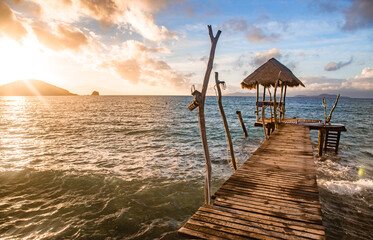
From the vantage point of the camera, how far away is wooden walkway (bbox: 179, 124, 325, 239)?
312 centimetres

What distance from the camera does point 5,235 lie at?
537cm

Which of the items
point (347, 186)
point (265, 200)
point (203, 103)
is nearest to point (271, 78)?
point (347, 186)

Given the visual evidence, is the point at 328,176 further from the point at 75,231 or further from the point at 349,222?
the point at 75,231

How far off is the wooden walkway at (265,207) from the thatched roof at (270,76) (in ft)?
30.8

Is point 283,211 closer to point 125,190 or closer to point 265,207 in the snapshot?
point 265,207

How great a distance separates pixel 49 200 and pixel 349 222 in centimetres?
983

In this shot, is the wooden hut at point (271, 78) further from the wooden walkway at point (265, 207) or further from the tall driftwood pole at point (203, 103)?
the tall driftwood pole at point (203, 103)

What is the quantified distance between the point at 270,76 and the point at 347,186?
9.09 meters

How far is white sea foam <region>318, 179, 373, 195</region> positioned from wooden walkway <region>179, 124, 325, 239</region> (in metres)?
2.42

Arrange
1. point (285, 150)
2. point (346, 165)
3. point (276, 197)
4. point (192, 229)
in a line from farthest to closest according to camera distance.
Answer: point (346, 165) < point (285, 150) < point (276, 197) < point (192, 229)

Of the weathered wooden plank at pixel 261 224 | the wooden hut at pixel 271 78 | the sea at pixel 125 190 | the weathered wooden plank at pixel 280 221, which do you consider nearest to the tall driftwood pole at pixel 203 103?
the weathered wooden plank at pixel 280 221

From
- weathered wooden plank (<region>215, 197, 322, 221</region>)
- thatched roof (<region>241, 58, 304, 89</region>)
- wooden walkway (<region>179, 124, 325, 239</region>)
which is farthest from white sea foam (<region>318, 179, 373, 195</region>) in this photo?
thatched roof (<region>241, 58, 304, 89</region>)

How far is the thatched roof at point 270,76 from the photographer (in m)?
14.4

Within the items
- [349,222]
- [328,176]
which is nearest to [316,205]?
[349,222]
